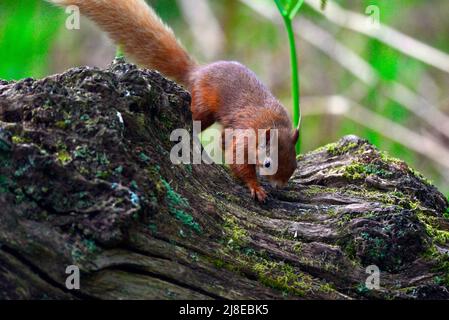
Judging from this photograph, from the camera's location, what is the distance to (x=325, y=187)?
366 centimetres

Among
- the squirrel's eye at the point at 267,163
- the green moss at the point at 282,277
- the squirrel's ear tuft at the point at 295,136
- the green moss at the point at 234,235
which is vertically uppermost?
the squirrel's ear tuft at the point at 295,136

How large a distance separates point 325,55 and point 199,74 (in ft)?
13.8

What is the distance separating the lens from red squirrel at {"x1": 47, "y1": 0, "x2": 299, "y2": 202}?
4398mm

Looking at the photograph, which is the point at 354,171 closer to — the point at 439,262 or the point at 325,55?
the point at 439,262

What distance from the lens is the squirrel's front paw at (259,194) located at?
3455 mm

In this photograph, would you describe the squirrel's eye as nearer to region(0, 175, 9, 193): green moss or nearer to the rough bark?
the rough bark

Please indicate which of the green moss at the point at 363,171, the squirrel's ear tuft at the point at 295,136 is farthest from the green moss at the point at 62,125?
the squirrel's ear tuft at the point at 295,136

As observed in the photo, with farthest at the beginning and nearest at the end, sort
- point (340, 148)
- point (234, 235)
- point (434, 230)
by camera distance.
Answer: point (340, 148)
point (434, 230)
point (234, 235)

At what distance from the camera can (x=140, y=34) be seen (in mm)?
4668

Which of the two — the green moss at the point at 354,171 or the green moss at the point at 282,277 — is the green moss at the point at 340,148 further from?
the green moss at the point at 282,277

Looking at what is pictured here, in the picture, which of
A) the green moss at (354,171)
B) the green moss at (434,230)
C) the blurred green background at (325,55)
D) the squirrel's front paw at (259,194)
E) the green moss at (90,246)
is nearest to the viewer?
the green moss at (90,246)

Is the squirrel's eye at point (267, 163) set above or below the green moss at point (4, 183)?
above

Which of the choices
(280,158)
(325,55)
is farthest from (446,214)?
(325,55)
